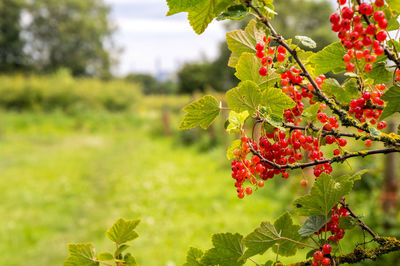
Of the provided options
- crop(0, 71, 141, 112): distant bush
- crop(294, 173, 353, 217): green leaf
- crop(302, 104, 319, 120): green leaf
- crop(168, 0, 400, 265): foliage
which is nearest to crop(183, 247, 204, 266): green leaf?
crop(168, 0, 400, 265): foliage

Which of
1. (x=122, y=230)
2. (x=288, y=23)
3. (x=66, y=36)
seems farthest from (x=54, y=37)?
(x=122, y=230)

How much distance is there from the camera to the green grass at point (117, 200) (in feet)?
15.2

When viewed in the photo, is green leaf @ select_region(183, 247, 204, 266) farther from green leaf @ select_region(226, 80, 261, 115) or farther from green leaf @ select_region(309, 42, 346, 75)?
green leaf @ select_region(309, 42, 346, 75)

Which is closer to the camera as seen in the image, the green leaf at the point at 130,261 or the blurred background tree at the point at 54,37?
the green leaf at the point at 130,261

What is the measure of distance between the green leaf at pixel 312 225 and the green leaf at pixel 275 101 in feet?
0.60

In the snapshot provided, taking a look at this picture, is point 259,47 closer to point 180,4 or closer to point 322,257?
point 180,4

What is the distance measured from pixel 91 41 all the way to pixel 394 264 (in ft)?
106

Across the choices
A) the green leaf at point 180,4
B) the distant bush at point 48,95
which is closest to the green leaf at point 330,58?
the green leaf at point 180,4

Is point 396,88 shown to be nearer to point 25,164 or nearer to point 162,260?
point 162,260

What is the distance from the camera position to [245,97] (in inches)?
23.0

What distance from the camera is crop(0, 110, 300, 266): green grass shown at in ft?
15.2

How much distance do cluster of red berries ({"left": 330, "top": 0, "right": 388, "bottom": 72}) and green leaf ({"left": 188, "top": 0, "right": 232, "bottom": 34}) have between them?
0.16 metres

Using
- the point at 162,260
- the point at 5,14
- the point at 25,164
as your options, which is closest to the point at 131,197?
the point at 162,260

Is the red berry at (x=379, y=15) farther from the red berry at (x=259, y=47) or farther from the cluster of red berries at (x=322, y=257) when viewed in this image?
the cluster of red berries at (x=322, y=257)
